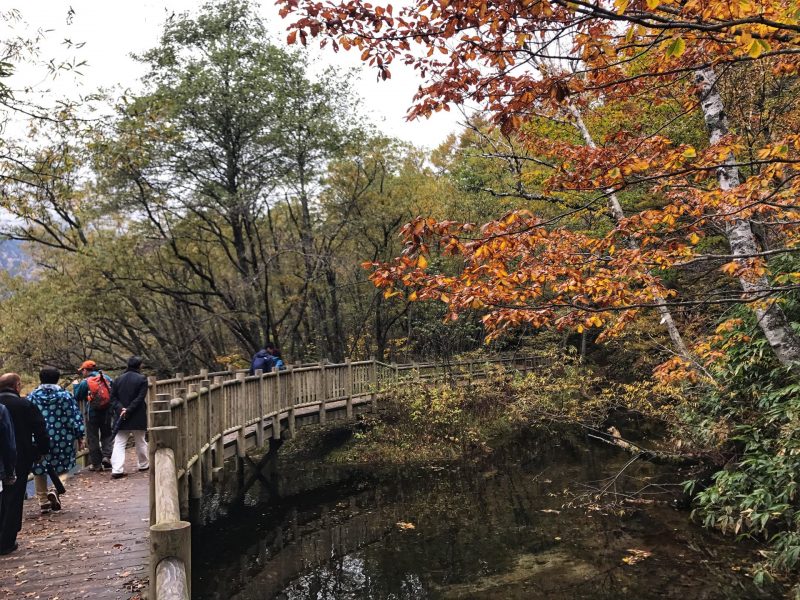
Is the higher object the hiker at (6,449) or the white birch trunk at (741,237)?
the white birch trunk at (741,237)

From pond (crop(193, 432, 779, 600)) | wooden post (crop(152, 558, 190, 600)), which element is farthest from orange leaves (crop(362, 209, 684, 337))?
pond (crop(193, 432, 779, 600))

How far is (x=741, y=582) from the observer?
7.56 m

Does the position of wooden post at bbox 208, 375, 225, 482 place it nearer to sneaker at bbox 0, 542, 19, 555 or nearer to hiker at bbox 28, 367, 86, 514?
hiker at bbox 28, 367, 86, 514

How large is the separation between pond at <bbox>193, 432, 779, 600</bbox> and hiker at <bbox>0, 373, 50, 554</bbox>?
3.38 meters

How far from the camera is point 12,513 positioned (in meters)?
5.69

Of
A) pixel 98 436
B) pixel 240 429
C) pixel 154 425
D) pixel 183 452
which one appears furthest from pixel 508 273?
pixel 98 436

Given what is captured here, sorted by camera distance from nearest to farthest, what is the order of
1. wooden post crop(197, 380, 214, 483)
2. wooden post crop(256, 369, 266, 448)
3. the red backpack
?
wooden post crop(197, 380, 214, 483) → the red backpack → wooden post crop(256, 369, 266, 448)

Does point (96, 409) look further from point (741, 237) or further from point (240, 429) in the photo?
point (741, 237)

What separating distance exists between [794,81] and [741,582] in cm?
858

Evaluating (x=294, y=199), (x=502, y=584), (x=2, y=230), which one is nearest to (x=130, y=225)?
(x=2, y=230)

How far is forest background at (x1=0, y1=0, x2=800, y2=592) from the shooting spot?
13.3 ft

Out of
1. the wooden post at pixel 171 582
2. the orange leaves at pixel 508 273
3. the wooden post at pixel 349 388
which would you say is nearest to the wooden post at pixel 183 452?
the orange leaves at pixel 508 273

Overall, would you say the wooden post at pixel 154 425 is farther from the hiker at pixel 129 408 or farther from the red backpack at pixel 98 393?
the red backpack at pixel 98 393

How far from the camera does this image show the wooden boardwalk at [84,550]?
494 cm
